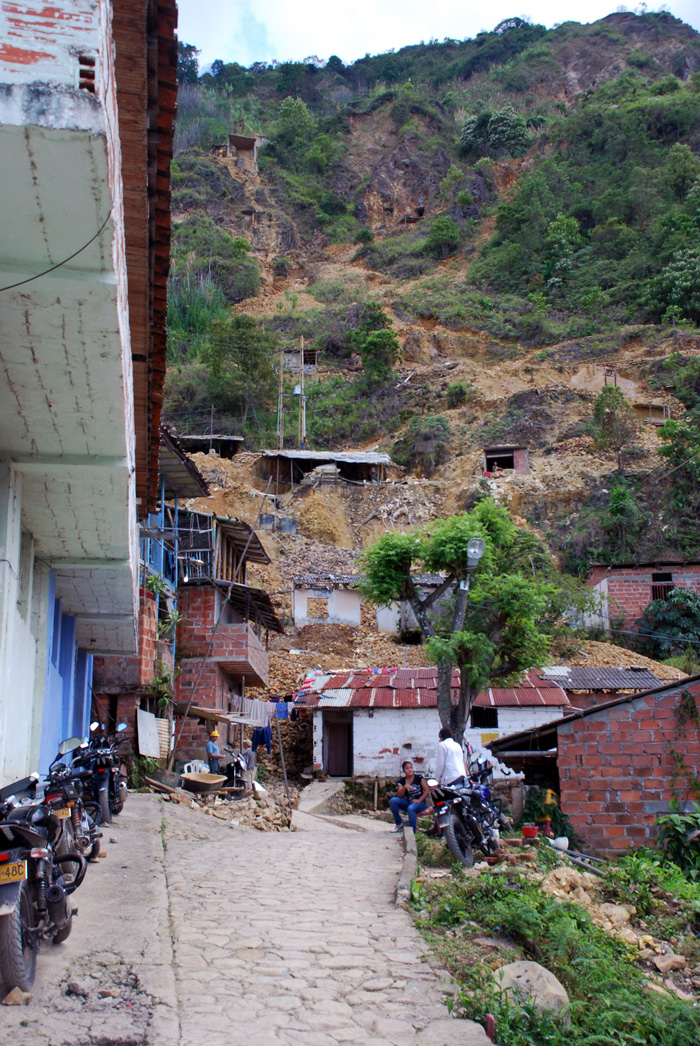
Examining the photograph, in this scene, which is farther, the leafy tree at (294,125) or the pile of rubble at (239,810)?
the leafy tree at (294,125)

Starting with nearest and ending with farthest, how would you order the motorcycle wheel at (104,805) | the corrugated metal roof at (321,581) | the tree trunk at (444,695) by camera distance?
the motorcycle wheel at (104,805) → the tree trunk at (444,695) → the corrugated metal roof at (321,581)

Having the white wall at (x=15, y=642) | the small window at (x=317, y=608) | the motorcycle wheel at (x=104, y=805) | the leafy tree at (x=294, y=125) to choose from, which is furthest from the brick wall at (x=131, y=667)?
the leafy tree at (x=294, y=125)

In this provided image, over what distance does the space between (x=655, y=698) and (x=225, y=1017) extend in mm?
8335

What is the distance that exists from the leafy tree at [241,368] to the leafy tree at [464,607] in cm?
2834

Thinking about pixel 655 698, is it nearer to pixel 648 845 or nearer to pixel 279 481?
pixel 648 845

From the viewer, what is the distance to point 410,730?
21672 mm

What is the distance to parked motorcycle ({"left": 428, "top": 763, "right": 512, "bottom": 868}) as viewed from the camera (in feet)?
28.7

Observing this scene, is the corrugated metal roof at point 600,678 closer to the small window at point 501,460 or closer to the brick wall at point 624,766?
the brick wall at point 624,766

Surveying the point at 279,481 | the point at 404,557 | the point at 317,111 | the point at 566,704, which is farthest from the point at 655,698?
the point at 317,111

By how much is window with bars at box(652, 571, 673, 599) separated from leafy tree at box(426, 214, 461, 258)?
4168cm

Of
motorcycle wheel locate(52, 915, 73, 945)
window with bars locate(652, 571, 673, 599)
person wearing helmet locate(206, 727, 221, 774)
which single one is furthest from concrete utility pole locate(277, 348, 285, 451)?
motorcycle wheel locate(52, 915, 73, 945)

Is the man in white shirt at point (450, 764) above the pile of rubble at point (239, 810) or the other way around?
above

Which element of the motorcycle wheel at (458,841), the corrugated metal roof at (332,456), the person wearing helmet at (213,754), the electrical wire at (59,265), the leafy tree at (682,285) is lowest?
the person wearing helmet at (213,754)

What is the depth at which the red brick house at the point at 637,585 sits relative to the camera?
2959 cm
